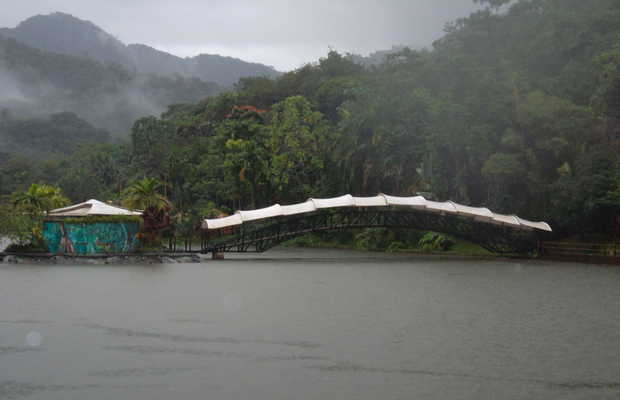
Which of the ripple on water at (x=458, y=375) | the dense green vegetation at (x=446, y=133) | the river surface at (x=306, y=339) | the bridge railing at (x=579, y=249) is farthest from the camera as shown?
the dense green vegetation at (x=446, y=133)

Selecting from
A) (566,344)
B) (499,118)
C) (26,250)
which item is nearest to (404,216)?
(499,118)

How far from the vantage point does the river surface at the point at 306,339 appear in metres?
11.5

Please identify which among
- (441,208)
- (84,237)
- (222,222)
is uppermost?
(441,208)

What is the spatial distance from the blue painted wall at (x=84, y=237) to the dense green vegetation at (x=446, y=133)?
21.8 meters

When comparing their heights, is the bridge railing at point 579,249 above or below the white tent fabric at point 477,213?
below

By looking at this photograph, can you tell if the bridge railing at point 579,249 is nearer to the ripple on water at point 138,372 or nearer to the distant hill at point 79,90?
the ripple on water at point 138,372

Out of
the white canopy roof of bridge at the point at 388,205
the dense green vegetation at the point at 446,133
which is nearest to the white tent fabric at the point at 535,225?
the white canopy roof of bridge at the point at 388,205

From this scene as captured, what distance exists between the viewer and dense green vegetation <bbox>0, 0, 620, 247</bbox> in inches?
1709

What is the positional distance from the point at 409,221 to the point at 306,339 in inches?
1314

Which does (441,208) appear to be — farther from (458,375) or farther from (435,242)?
(458,375)

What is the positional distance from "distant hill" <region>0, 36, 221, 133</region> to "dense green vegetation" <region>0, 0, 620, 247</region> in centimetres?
7401

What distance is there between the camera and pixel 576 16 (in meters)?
59.9

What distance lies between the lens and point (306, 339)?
608 inches

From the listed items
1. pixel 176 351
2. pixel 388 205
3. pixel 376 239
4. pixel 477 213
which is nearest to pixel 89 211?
pixel 388 205
